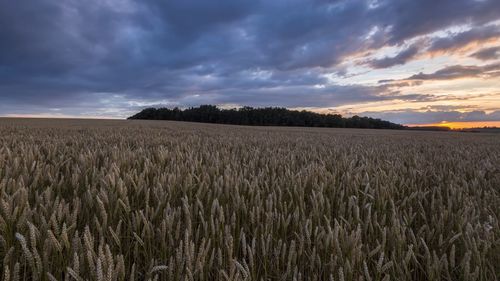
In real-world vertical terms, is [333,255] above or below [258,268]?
above

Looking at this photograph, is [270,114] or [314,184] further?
[270,114]

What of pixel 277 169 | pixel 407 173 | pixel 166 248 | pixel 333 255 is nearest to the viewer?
pixel 333 255

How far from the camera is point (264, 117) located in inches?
3179

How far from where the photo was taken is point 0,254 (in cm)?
176

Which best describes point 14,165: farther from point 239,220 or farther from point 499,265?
point 499,265

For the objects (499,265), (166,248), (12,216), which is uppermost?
(12,216)

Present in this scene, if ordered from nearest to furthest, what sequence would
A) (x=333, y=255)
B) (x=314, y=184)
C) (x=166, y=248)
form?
(x=333, y=255) < (x=166, y=248) < (x=314, y=184)

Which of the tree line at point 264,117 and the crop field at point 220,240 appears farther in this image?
the tree line at point 264,117

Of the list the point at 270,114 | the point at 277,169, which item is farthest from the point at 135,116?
the point at 277,169

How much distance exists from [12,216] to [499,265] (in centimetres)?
248

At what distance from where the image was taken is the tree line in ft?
253

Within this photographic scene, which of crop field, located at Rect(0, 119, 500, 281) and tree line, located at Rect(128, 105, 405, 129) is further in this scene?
tree line, located at Rect(128, 105, 405, 129)

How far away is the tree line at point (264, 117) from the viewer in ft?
253

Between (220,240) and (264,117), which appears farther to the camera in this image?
(264,117)
